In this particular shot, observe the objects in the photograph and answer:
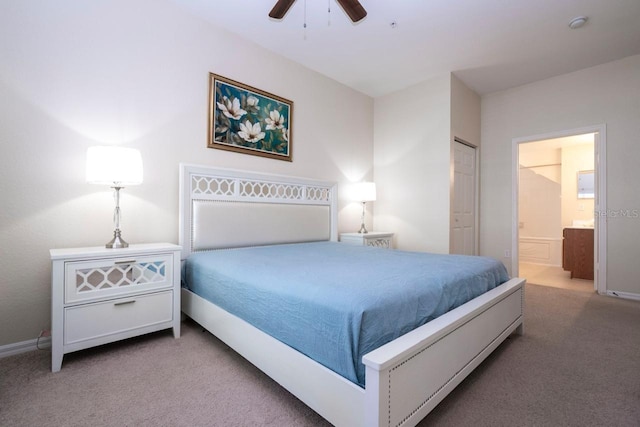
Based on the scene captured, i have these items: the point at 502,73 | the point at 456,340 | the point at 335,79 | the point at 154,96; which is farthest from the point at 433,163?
the point at 154,96

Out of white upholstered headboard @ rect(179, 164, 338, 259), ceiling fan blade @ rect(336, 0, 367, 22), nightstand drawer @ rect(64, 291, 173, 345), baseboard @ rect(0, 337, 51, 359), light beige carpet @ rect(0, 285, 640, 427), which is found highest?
ceiling fan blade @ rect(336, 0, 367, 22)

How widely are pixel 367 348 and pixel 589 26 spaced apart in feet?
12.4

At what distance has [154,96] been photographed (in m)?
2.50

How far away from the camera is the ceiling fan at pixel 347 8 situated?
192 cm

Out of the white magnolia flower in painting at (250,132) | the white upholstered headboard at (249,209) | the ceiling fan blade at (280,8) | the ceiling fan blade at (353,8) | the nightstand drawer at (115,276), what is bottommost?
the nightstand drawer at (115,276)

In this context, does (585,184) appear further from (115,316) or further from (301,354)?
(115,316)

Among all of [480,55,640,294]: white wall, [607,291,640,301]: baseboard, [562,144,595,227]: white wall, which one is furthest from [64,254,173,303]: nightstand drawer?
[562,144,595,227]: white wall

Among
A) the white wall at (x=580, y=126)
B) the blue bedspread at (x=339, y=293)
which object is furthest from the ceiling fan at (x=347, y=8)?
the white wall at (x=580, y=126)

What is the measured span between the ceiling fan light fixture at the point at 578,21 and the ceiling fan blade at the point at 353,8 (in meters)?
2.23

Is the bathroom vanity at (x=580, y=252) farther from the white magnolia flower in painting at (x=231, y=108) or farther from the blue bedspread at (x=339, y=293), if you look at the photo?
the white magnolia flower in painting at (x=231, y=108)

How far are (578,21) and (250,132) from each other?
330cm

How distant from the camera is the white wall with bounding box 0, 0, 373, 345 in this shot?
1.93 meters

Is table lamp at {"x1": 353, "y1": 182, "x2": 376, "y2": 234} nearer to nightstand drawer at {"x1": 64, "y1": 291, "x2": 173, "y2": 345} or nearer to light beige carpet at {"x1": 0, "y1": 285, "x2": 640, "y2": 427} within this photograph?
light beige carpet at {"x1": 0, "y1": 285, "x2": 640, "y2": 427}

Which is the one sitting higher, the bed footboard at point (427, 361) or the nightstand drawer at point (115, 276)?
the nightstand drawer at point (115, 276)
